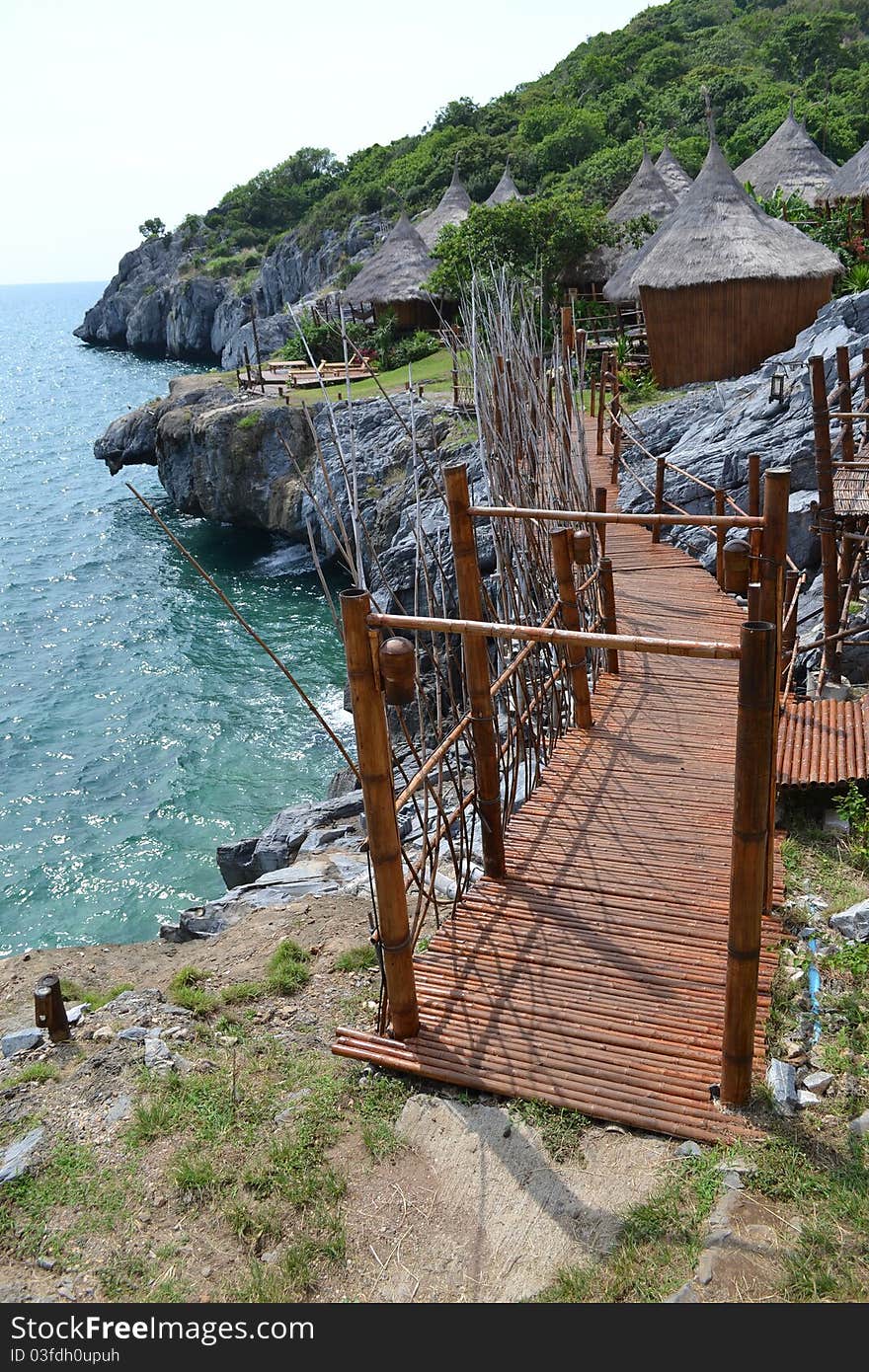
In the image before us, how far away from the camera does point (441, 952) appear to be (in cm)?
337

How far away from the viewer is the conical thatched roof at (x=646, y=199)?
59.1ft

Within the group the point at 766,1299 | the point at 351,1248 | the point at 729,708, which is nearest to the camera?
the point at 766,1299

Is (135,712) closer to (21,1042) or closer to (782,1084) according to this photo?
(21,1042)

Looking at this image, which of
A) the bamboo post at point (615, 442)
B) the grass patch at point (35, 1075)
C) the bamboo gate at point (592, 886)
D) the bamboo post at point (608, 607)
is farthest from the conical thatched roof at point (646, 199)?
the grass patch at point (35, 1075)

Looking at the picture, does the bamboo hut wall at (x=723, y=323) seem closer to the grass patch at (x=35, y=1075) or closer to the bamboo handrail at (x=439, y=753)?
the bamboo handrail at (x=439, y=753)

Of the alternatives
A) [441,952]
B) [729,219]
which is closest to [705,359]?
[729,219]

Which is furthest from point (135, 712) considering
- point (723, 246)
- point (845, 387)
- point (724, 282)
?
point (845, 387)

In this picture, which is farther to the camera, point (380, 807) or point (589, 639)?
point (380, 807)

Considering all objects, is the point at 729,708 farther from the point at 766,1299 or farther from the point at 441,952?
the point at 766,1299

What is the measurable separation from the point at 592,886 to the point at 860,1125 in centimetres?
132

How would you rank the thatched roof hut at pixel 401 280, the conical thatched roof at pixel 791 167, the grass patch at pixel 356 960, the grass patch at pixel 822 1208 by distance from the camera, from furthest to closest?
the thatched roof hut at pixel 401 280 < the conical thatched roof at pixel 791 167 < the grass patch at pixel 356 960 < the grass patch at pixel 822 1208

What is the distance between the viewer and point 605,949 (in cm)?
329

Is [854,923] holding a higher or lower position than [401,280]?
lower

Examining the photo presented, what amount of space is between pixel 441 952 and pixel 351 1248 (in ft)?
3.62
